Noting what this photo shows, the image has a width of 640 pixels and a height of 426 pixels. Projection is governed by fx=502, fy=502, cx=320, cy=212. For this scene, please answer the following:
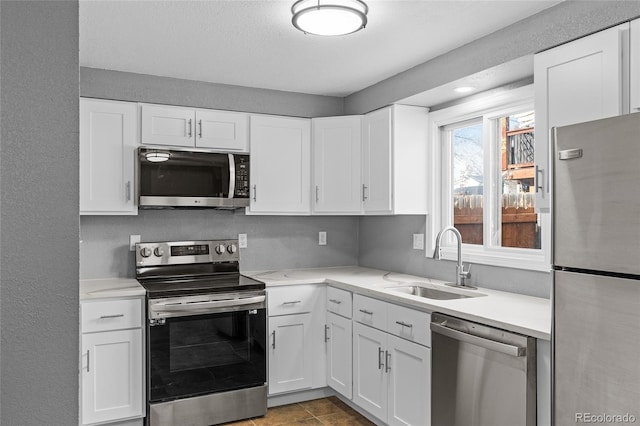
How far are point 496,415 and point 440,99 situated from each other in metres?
2.05

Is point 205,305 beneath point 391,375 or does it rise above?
above

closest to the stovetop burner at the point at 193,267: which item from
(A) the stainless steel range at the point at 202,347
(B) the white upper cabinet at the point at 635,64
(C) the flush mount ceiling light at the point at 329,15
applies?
(A) the stainless steel range at the point at 202,347

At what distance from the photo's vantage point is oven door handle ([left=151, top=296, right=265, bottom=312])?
3031mm

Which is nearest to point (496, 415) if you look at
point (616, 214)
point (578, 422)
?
point (578, 422)

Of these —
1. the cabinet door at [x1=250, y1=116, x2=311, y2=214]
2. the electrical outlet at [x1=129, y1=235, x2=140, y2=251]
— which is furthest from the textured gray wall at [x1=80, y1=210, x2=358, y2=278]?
the cabinet door at [x1=250, y1=116, x2=311, y2=214]

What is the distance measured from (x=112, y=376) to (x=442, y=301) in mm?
1972

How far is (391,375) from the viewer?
2.89 metres

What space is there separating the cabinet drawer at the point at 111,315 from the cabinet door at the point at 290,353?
0.88 m

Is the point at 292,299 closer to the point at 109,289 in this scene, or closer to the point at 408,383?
the point at 408,383

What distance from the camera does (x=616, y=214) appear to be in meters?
1.47

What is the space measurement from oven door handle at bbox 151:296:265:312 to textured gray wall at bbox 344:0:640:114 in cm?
167

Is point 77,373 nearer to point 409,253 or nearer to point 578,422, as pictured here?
point 578,422
